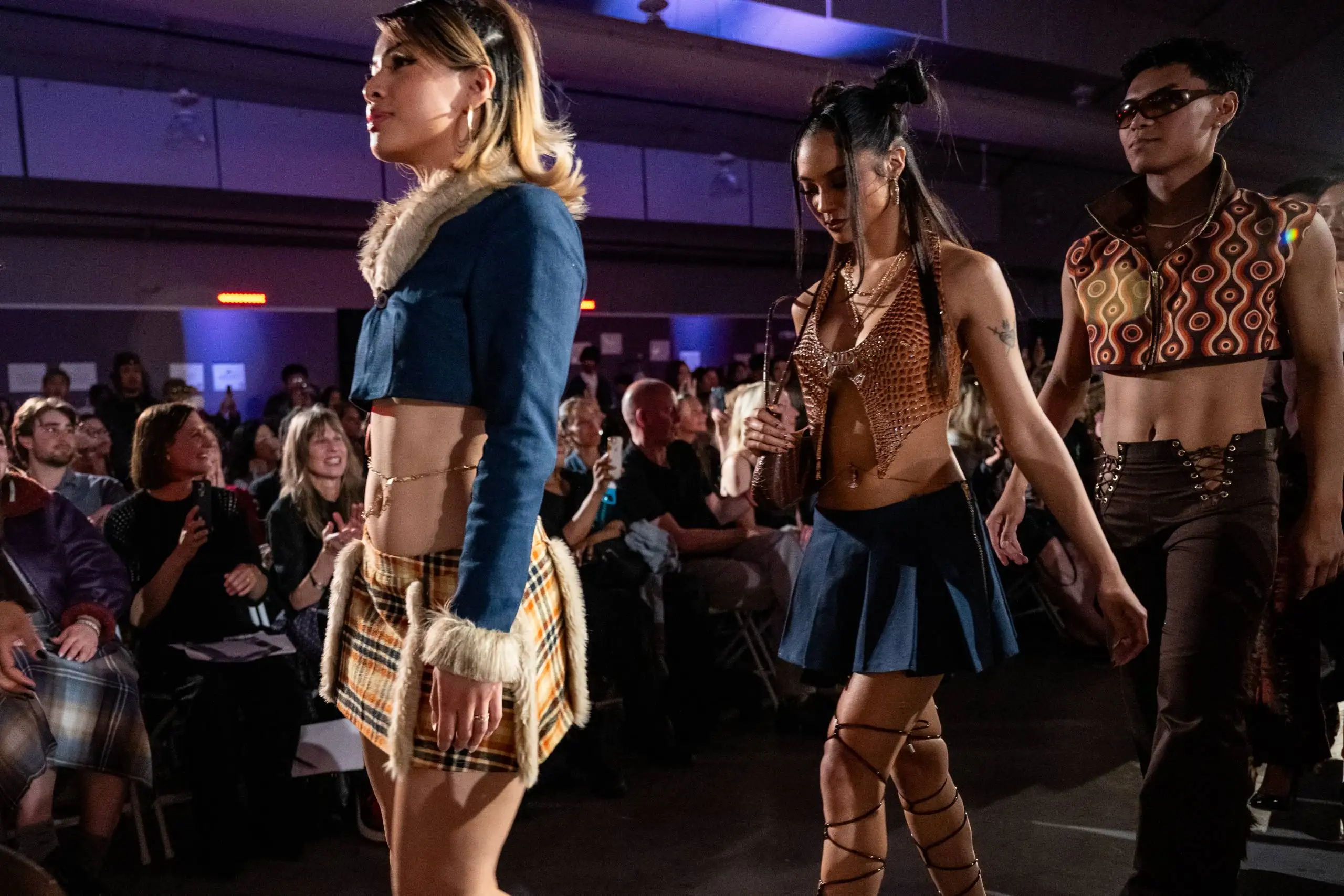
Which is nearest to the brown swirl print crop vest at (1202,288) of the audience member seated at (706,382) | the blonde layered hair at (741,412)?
the blonde layered hair at (741,412)

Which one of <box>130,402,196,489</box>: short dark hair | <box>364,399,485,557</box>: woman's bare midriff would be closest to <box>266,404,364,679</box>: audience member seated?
<box>130,402,196,489</box>: short dark hair

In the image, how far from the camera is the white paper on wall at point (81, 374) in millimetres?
8898

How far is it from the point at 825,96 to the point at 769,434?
618mm

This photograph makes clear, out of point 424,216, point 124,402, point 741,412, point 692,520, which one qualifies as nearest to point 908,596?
point 424,216

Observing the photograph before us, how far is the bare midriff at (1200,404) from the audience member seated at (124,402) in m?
7.10

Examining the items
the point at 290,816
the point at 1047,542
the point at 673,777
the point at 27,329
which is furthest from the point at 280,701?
the point at 27,329

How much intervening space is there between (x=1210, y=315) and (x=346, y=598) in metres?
1.75

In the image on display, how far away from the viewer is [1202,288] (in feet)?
7.24

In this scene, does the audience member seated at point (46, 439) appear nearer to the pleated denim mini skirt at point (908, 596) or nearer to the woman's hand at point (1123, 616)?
the pleated denim mini skirt at point (908, 596)

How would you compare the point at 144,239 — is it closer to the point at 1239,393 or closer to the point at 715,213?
the point at 715,213

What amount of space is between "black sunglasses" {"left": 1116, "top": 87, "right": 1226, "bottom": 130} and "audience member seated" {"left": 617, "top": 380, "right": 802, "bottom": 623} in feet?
8.32

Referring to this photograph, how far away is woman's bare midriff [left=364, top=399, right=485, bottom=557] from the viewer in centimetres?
134

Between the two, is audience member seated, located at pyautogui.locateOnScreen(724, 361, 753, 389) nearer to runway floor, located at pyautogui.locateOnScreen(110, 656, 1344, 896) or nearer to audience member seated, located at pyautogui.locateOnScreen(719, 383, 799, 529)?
audience member seated, located at pyautogui.locateOnScreen(719, 383, 799, 529)

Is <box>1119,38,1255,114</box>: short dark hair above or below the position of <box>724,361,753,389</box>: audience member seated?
above
